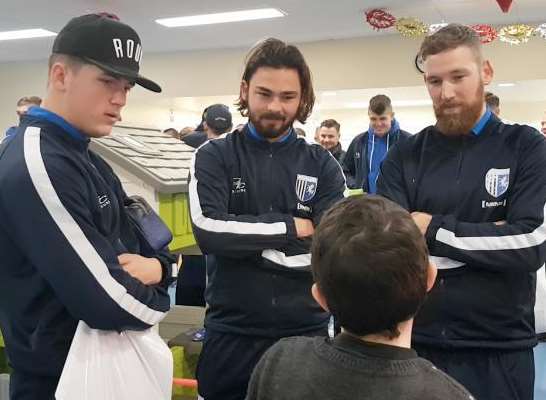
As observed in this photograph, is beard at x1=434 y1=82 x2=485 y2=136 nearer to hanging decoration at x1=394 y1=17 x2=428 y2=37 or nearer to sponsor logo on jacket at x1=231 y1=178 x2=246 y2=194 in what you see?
sponsor logo on jacket at x1=231 y1=178 x2=246 y2=194

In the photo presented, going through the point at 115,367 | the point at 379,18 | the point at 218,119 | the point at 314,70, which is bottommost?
the point at 115,367

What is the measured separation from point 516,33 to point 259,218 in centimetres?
685

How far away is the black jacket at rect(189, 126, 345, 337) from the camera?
183 centimetres

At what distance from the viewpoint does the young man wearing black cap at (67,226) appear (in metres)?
1.31

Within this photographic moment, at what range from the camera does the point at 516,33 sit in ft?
24.2

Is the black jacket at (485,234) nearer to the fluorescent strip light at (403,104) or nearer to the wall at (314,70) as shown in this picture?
the wall at (314,70)

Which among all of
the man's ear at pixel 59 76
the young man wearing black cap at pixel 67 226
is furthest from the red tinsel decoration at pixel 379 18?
the man's ear at pixel 59 76

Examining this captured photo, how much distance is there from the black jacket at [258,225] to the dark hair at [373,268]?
2.65 feet

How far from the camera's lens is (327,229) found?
1.04 metres

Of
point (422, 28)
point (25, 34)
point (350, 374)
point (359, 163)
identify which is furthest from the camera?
point (25, 34)

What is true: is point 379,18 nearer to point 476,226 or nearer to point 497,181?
point 497,181

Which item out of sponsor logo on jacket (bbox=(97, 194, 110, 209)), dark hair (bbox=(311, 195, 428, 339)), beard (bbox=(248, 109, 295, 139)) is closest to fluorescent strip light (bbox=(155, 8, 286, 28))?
beard (bbox=(248, 109, 295, 139))

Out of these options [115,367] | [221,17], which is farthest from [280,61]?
[221,17]

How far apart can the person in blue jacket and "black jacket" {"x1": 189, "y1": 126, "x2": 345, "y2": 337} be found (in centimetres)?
328
